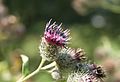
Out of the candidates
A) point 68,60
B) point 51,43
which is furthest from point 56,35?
point 68,60

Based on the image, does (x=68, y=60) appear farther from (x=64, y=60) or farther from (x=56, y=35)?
(x=56, y=35)

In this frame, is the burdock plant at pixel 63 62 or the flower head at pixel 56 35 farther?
the flower head at pixel 56 35

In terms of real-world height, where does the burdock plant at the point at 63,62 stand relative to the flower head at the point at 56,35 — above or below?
below

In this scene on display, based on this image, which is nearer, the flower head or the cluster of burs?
the cluster of burs

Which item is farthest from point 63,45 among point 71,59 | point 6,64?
point 6,64

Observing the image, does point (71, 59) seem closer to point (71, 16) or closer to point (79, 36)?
point (79, 36)

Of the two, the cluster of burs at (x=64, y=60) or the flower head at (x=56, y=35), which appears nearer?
the cluster of burs at (x=64, y=60)
